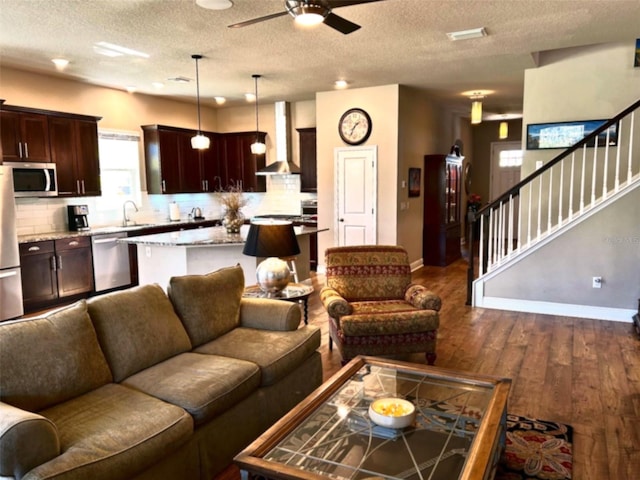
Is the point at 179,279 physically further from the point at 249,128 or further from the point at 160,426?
the point at 249,128

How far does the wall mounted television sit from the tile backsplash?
12.8 ft

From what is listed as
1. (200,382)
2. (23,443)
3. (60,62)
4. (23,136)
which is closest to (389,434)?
(200,382)

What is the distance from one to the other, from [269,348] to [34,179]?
4.49 meters

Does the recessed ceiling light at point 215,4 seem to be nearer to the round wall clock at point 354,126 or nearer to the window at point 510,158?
the round wall clock at point 354,126

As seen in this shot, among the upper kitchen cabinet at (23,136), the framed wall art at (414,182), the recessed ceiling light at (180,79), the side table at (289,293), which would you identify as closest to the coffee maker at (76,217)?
the upper kitchen cabinet at (23,136)

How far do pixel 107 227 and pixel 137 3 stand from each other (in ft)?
13.4

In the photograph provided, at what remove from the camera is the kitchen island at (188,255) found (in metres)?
5.14

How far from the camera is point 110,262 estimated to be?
6.54m

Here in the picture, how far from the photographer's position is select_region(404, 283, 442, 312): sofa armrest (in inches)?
152

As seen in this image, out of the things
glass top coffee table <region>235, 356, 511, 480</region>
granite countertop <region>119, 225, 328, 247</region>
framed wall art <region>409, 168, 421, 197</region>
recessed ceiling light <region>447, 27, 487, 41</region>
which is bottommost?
glass top coffee table <region>235, 356, 511, 480</region>

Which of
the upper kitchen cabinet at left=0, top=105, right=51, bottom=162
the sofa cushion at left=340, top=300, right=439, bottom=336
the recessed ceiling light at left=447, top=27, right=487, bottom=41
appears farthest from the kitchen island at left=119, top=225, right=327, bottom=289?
the recessed ceiling light at left=447, top=27, right=487, bottom=41

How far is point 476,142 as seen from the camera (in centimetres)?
1177

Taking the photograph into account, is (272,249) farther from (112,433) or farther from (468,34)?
(468,34)

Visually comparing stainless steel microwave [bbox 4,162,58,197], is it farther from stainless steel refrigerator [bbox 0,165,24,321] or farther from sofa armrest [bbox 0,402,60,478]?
sofa armrest [bbox 0,402,60,478]
